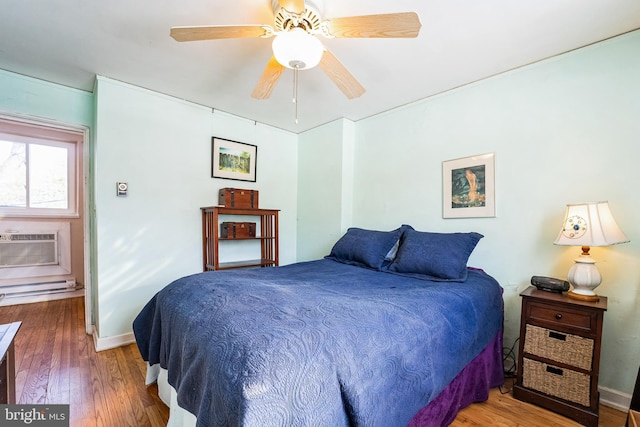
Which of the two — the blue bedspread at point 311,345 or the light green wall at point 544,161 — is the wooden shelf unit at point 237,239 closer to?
the blue bedspread at point 311,345

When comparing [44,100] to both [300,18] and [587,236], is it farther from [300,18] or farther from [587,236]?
[587,236]

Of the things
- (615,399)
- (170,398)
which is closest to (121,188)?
(170,398)

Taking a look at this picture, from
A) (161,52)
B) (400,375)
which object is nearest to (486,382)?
(400,375)

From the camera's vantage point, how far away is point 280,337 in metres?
0.96

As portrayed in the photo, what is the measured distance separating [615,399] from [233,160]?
378cm

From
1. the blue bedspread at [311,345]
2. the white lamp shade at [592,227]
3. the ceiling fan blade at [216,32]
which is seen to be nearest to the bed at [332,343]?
the blue bedspread at [311,345]

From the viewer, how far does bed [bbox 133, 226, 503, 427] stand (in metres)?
0.86

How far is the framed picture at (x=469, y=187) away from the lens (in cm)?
237

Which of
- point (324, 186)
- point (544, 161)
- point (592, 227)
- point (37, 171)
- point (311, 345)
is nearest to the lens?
→ point (311, 345)

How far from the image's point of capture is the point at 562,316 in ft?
5.59

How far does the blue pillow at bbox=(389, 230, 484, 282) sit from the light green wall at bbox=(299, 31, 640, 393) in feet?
1.23

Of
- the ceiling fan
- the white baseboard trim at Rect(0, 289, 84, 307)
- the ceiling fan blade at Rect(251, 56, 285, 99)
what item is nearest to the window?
the white baseboard trim at Rect(0, 289, 84, 307)

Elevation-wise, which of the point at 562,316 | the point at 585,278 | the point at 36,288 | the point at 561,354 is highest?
the point at 585,278

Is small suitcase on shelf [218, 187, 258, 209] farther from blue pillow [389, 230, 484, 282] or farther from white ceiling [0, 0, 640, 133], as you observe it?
blue pillow [389, 230, 484, 282]
